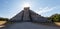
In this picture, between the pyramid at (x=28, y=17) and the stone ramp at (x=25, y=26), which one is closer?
the stone ramp at (x=25, y=26)

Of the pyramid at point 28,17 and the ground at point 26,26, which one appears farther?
the pyramid at point 28,17

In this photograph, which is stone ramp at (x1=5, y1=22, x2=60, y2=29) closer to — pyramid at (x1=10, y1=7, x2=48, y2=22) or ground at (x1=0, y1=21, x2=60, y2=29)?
ground at (x1=0, y1=21, x2=60, y2=29)

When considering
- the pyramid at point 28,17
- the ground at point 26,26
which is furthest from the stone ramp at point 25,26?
the pyramid at point 28,17

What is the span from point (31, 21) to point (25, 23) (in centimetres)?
27

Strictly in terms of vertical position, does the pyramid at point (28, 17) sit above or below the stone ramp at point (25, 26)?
above

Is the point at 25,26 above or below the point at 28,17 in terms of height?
below

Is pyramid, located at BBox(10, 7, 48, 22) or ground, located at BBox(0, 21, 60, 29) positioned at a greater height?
pyramid, located at BBox(10, 7, 48, 22)

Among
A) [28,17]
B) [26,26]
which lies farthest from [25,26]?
[28,17]

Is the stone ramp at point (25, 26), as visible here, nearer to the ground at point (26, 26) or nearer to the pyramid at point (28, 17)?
the ground at point (26, 26)

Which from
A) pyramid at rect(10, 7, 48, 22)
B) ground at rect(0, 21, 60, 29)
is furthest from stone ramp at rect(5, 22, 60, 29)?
pyramid at rect(10, 7, 48, 22)

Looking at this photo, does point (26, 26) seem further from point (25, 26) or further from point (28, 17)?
point (28, 17)

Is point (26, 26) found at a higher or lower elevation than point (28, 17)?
lower

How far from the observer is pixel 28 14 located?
5617 mm

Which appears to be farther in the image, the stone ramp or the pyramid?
the pyramid
